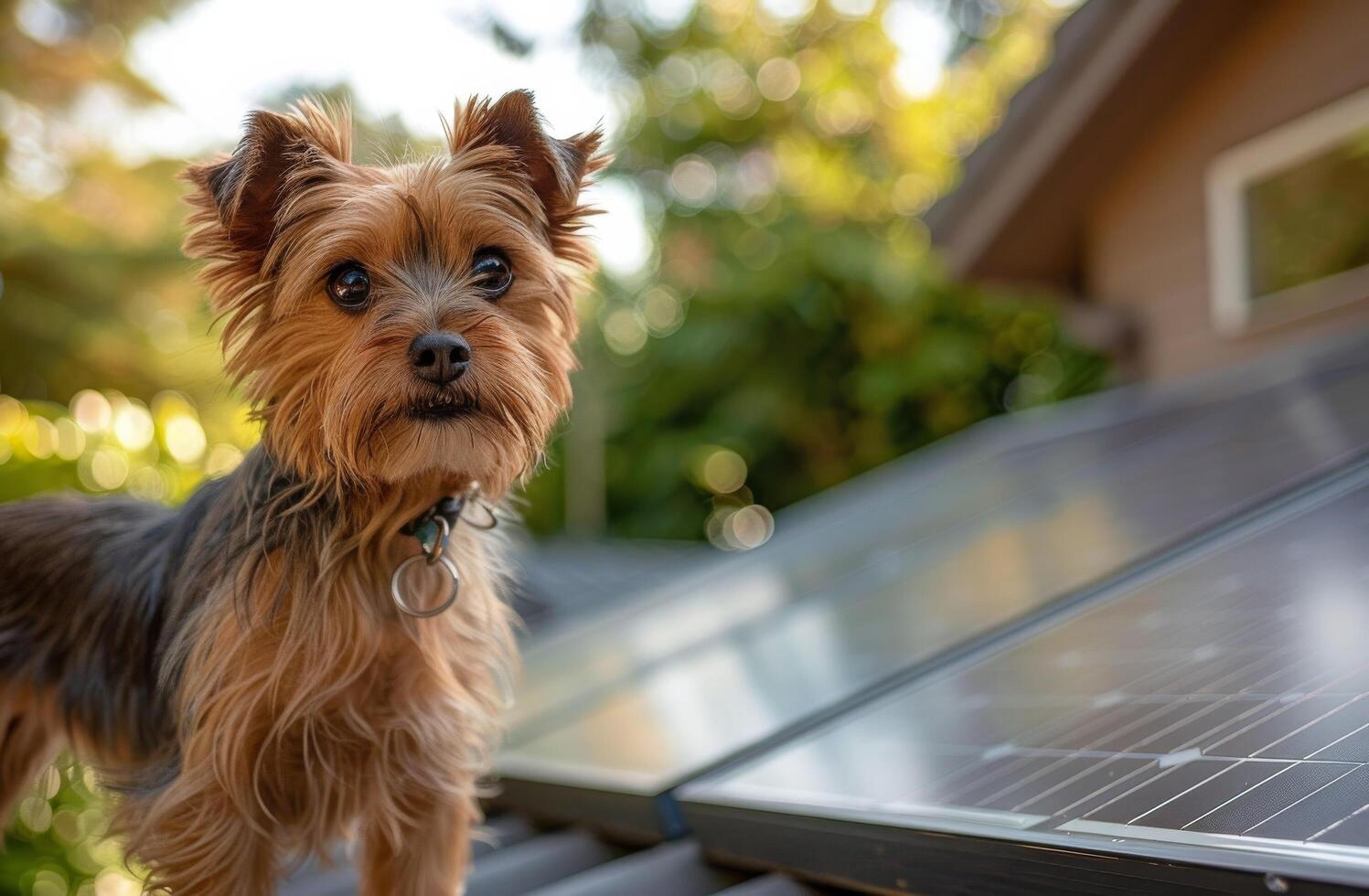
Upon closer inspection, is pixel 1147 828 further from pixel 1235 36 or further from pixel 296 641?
pixel 1235 36

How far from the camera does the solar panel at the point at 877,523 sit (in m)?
4.84

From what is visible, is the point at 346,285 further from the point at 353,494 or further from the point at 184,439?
the point at 184,439

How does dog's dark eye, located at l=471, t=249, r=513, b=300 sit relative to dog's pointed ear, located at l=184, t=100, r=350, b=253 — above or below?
below

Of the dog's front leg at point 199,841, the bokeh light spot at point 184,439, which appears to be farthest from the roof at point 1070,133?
the dog's front leg at point 199,841

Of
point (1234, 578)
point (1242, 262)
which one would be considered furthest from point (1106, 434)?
point (1234, 578)

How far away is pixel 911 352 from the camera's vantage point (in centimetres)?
1677

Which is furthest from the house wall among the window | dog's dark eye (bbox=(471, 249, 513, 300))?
dog's dark eye (bbox=(471, 249, 513, 300))

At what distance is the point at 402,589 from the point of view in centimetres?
246

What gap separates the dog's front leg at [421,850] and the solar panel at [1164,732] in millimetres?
616

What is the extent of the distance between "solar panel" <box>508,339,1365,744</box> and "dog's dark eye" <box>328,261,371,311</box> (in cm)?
239

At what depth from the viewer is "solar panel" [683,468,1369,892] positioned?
5.67ft

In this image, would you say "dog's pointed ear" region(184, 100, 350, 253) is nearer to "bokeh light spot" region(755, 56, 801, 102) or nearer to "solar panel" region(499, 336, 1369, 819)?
"solar panel" region(499, 336, 1369, 819)

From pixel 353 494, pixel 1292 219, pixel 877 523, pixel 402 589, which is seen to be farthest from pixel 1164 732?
pixel 1292 219

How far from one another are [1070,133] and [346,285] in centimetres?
740
